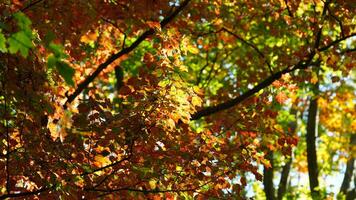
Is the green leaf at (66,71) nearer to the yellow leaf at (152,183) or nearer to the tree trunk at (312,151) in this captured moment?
the yellow leaf at (152,183)

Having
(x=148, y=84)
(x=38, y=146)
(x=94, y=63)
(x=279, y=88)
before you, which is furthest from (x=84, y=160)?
(x=94, y=63)

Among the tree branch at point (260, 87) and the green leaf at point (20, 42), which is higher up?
the tree branch at point (260, 87)

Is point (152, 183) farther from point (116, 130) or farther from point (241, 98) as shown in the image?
point (241, 98)

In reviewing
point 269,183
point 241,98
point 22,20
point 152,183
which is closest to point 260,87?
point 241,98

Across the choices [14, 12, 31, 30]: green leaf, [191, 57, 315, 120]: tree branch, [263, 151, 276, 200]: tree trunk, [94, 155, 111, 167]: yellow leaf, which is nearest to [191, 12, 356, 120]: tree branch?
[191, 57, 315, 120]: tree branch

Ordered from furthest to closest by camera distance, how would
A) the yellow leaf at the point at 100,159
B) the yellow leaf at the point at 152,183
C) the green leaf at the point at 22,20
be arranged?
the yellow leaf at the point at 100,159
the yellow leaf at the point at 152,183
the green leaf at the point at 22,20

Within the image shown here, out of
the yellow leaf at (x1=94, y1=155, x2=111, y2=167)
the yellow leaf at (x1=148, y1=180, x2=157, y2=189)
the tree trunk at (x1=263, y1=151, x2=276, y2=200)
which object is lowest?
the yellow leaf at (x1=148, y1=180, x2=157, y2=189)

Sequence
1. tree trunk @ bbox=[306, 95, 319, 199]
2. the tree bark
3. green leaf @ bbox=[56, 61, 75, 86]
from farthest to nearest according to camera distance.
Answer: the tree bark < tree trunk @ bbox=[306, 95, 319, 199] < green leaf @ bbox=[56, 61, 75, 86]

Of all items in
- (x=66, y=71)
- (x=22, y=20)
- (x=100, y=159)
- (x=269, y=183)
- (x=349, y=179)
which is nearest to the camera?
(x=66, y=71)

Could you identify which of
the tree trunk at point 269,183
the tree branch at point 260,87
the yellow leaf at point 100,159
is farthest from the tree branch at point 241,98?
the tree trunk at point 269,183

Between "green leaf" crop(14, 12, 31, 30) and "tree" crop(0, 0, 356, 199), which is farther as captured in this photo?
"tree" crop(0, 0, 356, 199)

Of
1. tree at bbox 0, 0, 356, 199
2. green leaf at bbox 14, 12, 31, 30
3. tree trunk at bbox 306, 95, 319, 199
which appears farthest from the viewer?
tree trunk at bbox 306, 95, 319, 199

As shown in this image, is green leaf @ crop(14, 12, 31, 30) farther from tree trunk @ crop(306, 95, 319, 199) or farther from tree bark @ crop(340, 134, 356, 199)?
tree bark @ crop(340, 134, 356, 199)

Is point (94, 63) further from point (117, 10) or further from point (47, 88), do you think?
point (47, 88)
